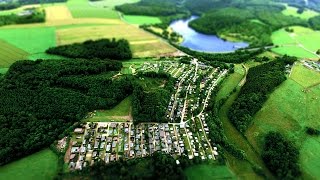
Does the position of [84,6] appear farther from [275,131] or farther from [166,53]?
[275,131]

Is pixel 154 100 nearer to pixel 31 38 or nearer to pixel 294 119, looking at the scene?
pixel 294 119

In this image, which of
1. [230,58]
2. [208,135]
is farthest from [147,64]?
[208,135]

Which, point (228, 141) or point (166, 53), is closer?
point (228, 141)

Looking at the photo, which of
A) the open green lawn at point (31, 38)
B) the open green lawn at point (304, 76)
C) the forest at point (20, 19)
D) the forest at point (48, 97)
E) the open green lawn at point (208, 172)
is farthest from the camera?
the forest at point (20, 19)

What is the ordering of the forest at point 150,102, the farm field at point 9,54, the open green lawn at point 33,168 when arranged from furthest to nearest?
the farm field at point 9,54 < the forest at point 150,102 < the open green lawn at point 33,168

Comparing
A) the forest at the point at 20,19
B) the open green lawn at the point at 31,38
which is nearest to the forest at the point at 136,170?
the open green lawn at the point at 31,38

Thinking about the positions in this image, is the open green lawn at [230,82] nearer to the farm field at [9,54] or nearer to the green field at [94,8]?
the farm field at [9,54]
